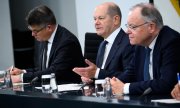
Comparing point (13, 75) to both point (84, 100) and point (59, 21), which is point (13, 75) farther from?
point (59, 21)

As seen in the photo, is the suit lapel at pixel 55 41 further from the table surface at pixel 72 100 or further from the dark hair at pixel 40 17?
the table surface at pixel 72 100

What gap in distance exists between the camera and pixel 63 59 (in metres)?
3.67

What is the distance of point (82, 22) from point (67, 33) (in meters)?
1.95

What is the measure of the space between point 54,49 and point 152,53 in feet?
3.92

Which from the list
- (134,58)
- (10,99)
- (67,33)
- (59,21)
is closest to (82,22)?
(59,21)

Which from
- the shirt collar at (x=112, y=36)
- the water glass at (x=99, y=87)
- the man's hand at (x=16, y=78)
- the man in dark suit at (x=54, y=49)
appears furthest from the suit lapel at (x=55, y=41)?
the water glass at (x=99, y=87)

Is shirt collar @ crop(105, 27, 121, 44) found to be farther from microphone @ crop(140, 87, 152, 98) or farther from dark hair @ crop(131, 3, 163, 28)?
microphone @ crop(140, 87, 152, 98)

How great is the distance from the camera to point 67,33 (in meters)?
3.83

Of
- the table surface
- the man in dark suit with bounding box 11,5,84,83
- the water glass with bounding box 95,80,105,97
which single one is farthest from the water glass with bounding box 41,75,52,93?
the man in dark suit with bounding box 11,5,84,83

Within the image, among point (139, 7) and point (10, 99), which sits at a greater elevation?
point (139, 7)

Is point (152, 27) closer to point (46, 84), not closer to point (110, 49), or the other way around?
point (110, 49)

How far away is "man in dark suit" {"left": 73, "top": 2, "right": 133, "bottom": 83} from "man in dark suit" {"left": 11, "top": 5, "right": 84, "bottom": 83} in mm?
270

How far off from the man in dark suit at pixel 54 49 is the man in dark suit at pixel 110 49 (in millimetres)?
270

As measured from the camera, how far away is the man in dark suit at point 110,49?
3293mm
